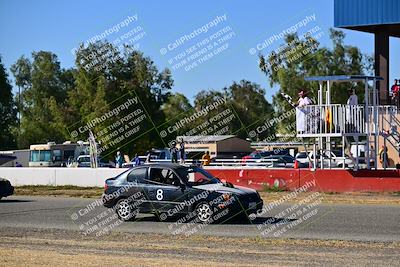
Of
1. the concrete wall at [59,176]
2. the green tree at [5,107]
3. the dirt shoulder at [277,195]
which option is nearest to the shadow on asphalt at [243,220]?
the dirt shoulder at [277,195]

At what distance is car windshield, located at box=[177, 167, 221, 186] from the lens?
2039cm

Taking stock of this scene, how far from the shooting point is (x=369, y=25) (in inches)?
1405

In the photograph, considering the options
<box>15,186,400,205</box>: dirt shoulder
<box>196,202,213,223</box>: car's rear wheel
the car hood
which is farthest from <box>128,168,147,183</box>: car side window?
<box>15,186,400,205</box>: dirt shoulder

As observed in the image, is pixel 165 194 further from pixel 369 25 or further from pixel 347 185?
pixel 369 25

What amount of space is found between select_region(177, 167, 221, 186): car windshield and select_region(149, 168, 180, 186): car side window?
0.20 metres

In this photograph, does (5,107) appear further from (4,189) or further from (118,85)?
(4,189)

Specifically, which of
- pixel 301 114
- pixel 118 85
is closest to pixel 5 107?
pixel 118 85

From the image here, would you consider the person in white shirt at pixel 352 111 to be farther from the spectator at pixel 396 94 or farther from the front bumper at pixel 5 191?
the front bumper at pixel 5 191

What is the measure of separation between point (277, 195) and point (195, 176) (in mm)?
8235

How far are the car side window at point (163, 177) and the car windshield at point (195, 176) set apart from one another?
7.9 inches

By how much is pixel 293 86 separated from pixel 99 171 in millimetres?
31127

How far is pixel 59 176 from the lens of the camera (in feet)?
118

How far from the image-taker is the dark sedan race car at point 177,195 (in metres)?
19.6

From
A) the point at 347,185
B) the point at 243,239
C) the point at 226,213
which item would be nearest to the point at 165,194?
the point at 226,213
